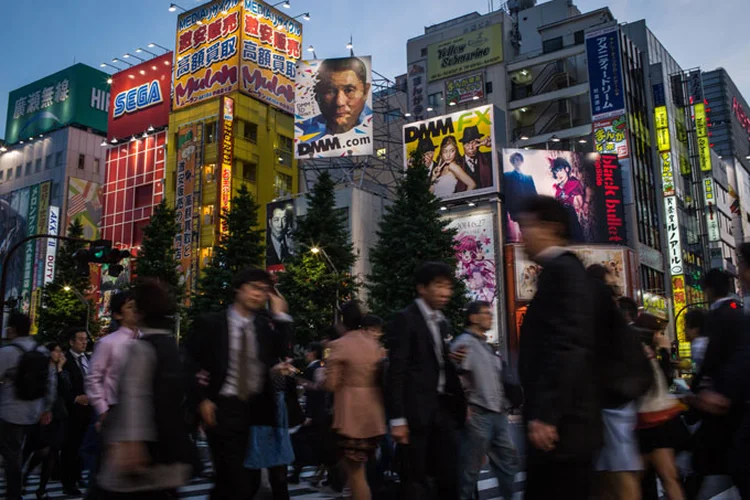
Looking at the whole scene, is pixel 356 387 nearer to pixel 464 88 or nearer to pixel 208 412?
pixel 208 412

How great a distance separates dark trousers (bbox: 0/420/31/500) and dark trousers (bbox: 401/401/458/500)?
3139 mm

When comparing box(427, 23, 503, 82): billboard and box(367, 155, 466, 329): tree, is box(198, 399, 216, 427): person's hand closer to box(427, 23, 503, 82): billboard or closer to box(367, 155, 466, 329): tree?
box(367, 155, 466, 329): tree

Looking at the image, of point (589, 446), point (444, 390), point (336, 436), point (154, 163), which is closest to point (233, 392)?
point (336, 436)

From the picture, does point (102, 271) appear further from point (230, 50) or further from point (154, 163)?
point (230, 50)

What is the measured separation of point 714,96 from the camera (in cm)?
7594

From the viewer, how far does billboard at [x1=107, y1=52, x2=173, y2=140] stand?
4775 centimetres

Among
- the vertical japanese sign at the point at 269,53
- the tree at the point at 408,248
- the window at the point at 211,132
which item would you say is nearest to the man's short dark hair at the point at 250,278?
the tree at the point at 408,248

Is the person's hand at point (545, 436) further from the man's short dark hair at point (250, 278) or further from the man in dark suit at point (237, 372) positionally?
the man's short dark hair at point (250, 278)

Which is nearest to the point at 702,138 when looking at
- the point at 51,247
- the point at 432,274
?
the point at 51,247

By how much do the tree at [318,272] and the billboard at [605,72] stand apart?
65.0ft

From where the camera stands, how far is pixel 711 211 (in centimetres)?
5116

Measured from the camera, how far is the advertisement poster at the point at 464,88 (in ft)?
147

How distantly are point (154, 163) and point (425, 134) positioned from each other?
21.3 meters

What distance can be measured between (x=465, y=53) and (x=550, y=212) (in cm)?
4502
